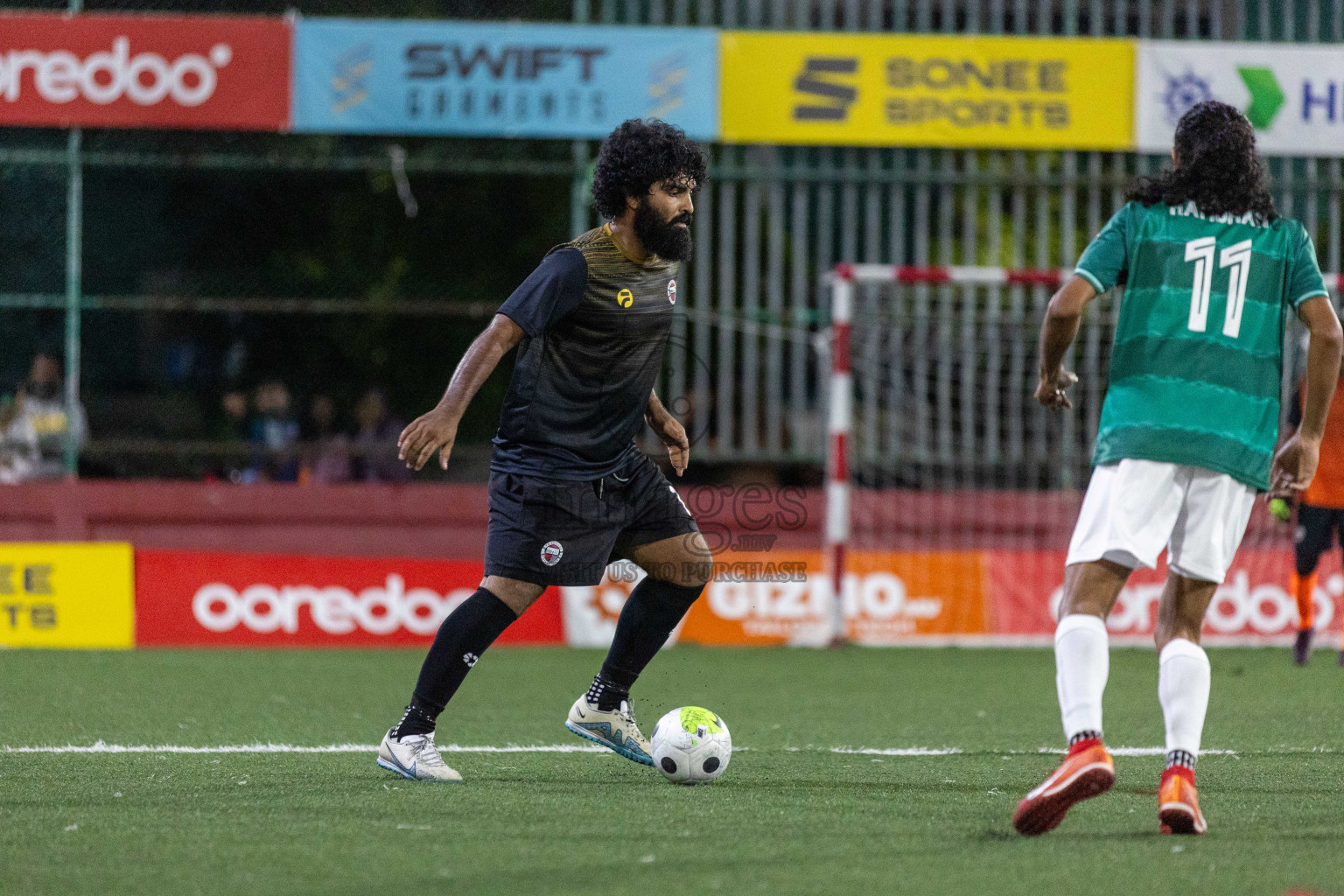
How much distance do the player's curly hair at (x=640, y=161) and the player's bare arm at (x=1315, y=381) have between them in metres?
2.03

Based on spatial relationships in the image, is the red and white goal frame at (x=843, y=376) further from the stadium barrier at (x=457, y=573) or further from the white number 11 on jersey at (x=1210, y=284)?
the white number 11 on jersey at (x=1210, y=284)

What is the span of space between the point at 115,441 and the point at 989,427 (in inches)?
269

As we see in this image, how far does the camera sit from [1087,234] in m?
13.1

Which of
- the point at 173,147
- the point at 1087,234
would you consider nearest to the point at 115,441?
the point at 173,147

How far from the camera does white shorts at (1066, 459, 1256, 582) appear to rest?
4426 millimetres

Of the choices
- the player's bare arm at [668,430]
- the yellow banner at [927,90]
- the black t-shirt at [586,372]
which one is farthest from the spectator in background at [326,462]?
the black t-shirt at [586,372]

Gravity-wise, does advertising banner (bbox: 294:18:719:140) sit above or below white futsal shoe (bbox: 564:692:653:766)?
above

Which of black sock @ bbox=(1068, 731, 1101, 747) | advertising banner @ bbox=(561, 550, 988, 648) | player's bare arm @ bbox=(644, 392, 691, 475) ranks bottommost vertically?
advertising banner @ bbox=(561, 550, 988, 648)

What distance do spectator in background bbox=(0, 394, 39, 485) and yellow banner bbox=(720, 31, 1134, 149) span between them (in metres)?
5.89

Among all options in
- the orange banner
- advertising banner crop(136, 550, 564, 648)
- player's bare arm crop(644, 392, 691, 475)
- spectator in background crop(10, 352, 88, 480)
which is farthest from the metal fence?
player's bare arm crop(644, 392, 691, 475)

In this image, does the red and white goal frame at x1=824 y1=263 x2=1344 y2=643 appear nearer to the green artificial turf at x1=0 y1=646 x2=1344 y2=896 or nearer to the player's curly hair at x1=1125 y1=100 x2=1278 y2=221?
the green artificial turf at x1=0 y1=646 x2=1344 y2=896

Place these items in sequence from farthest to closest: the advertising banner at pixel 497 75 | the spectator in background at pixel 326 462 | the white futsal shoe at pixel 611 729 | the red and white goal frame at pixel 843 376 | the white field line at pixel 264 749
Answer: the spectator in background at pixel 326 462 < the advertising banner at pixel 497 75 < the red and white goal frame at pixel 843 376 < the white field line at pixel 264 749 < the white futsal shoe at pixel 611 729

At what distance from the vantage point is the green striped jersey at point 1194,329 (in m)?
4.45

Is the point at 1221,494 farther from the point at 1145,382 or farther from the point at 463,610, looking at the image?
the point at 463,610
